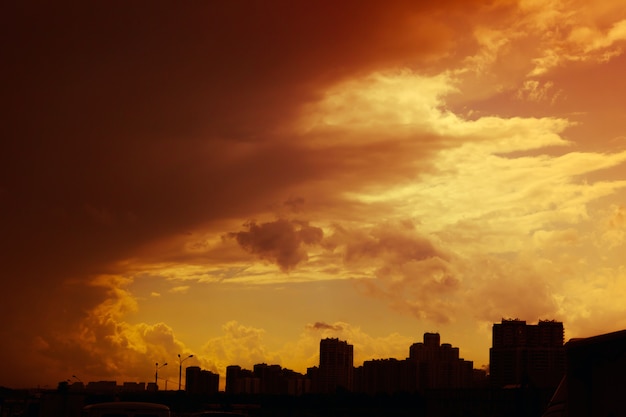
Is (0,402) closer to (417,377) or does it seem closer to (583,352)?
(583,352)

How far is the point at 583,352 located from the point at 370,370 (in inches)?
7033

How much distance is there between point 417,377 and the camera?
6604 inches

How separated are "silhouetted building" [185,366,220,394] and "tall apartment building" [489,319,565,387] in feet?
231

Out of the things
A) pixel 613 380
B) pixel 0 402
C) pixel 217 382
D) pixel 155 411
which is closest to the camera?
pixel 613 380

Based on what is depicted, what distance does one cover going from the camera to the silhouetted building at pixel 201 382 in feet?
602

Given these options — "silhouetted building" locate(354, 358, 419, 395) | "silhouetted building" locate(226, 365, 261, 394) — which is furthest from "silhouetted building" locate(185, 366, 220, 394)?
"silhouetted building" locate(354, 358, 419, 395)

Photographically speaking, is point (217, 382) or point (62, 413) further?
point (217, 382)

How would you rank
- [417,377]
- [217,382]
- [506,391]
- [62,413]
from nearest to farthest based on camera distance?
[62,413], [506,391], [417,377], [217,382]

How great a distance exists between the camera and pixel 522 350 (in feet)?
392

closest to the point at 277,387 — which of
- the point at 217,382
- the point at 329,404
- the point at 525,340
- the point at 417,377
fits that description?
the point at 217,382

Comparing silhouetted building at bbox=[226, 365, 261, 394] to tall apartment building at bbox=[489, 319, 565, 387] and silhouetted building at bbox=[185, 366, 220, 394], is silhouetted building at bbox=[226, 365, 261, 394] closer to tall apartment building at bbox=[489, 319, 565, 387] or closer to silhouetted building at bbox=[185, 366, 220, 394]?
silhouetted building at bbox=[185, 366, 220, 394]

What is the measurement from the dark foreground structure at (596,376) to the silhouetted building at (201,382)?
177 meters

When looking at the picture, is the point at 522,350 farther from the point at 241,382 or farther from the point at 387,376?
the point at 241,382

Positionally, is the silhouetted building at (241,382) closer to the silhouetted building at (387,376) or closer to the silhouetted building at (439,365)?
the silhouetted building at (387,376)
